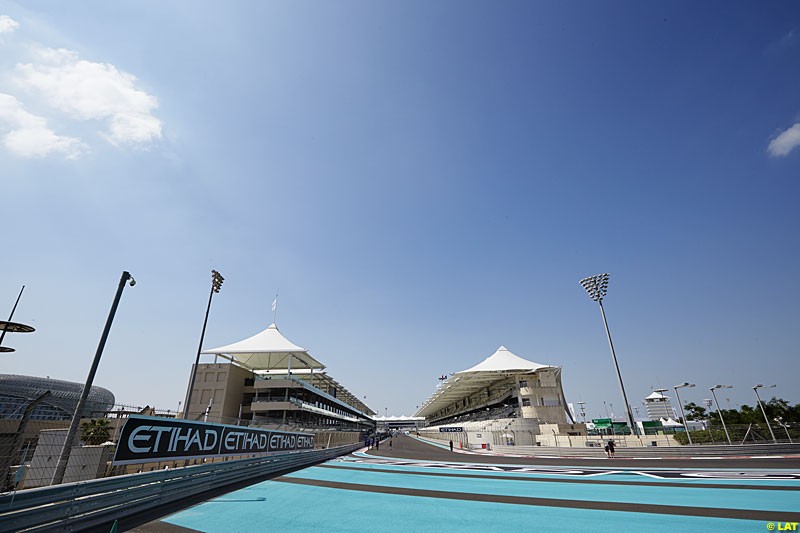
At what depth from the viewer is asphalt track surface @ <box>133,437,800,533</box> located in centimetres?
665

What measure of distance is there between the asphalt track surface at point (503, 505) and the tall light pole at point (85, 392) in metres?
1.82

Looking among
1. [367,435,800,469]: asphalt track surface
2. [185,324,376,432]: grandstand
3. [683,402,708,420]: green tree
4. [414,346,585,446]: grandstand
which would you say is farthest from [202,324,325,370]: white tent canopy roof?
[683,402,708,420]: green tree

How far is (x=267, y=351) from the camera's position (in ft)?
138

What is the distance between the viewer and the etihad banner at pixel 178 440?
24.5 ft

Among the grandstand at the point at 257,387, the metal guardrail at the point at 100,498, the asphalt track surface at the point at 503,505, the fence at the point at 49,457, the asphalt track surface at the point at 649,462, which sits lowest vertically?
the asphalt track surface at the point at 649,462

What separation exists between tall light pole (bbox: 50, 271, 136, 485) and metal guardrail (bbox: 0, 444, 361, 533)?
53 centimetres

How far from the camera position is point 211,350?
134 feet

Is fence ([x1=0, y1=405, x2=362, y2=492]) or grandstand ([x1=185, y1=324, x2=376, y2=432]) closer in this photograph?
fence ([x1=0, y1=405, x2=362, y2=492])

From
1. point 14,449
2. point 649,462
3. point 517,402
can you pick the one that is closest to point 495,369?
point 517,402

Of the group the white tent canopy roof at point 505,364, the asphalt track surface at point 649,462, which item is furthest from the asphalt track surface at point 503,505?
the white tent canopy roof at point 505,364

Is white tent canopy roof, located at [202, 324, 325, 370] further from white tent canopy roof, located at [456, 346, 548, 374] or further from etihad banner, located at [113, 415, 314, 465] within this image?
etihad banner, located at [113, 415, 314, 465]

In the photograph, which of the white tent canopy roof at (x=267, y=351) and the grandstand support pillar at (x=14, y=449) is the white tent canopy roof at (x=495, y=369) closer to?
the white tent canopy roof at (x=267, y=351)

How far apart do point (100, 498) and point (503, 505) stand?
8.63 meters

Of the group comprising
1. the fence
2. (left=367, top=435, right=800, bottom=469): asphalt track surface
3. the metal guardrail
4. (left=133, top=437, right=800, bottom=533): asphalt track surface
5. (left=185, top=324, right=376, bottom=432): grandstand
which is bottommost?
(left=367, top=435, right=800, bottom=469): asphalt track surface
